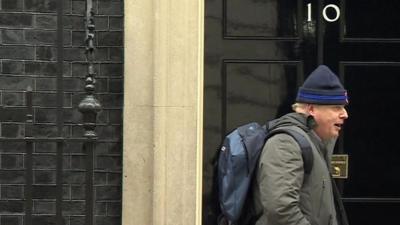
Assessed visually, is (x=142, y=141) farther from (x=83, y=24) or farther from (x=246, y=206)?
Answer: (x=246, y=206)

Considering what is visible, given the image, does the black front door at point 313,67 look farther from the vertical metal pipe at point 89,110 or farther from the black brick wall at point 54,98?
the vertical metal pipe at point 89,110

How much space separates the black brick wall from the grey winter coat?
5.98ft

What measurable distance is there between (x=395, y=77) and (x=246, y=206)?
7.51 feet

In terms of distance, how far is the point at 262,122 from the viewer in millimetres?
5188

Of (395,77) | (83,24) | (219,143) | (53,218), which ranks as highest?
(83,24)

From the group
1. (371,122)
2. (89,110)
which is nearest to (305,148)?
(89,110)

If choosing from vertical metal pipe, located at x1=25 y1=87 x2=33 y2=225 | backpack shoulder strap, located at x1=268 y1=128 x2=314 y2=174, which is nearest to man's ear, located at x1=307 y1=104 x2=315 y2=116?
backpack shoulder strap, located at x1=268 y1=128 x2=314 y2=174

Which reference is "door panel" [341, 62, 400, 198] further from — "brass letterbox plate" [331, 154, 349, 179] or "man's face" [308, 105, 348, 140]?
"man's face" [308, 105, 348, 140]

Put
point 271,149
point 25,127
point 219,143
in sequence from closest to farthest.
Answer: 1. point 271,149
2. point 25,127
3. point 219,143

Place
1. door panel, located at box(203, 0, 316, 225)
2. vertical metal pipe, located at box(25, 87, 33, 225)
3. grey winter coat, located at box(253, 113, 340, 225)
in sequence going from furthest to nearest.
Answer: door panel, located at box(203, 0, 316, 225) < vertical metal pipe, located at box(25, 87, 33, 225) < grey winter coat, located at box(253, 113, 340, 225)

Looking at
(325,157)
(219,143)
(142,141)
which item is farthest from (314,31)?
(325,157)

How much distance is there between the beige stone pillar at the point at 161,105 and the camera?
16.1 ft

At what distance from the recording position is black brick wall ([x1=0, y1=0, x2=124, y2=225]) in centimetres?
493

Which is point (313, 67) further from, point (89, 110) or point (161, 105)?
point (89, 110)
